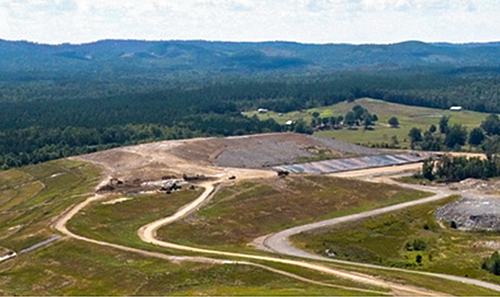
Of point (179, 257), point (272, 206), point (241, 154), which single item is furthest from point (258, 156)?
point (179, 257)

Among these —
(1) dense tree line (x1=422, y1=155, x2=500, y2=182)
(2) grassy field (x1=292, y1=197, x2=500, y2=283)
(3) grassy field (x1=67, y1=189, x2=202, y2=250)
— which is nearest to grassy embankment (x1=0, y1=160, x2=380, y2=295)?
(3) grassy field (x1=67, y1=189, x2=202, y2=250)

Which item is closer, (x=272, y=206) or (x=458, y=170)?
(x=272, y=206)

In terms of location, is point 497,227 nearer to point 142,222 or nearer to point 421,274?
point 421,274

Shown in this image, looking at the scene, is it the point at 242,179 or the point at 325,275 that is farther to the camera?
the point at 242,179

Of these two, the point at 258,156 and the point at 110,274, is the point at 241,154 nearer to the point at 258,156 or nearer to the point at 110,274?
the point at 258,156

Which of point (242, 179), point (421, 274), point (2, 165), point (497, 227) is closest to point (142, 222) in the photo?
point (242, 179)
